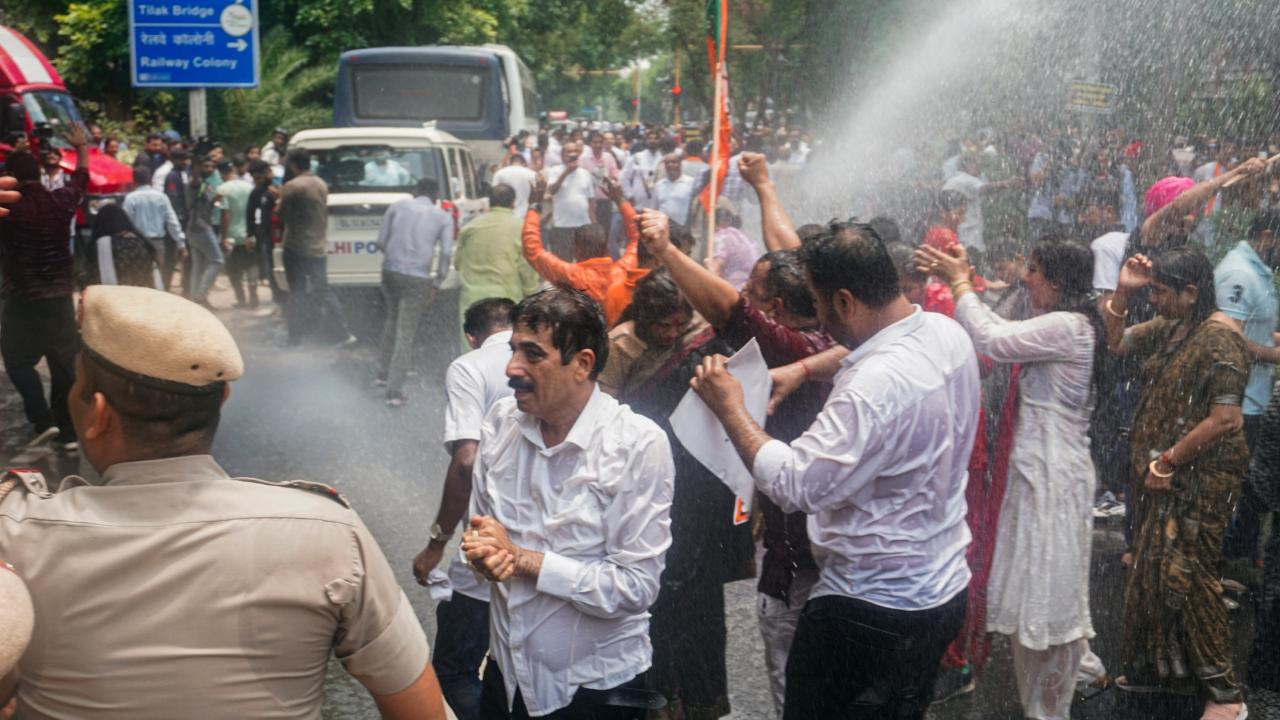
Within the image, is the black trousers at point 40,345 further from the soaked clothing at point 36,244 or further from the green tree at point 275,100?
the green tree at point 275,100

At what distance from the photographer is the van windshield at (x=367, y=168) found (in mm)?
13508

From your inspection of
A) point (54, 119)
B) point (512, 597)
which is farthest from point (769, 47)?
point (512, 597)

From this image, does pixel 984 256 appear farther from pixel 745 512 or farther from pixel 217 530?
pixel 217 530

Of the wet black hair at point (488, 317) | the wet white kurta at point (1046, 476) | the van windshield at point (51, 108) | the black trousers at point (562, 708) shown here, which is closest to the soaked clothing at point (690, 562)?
the wet black hair at point (488, 317)

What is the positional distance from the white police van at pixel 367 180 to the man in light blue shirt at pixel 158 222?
3.56 feet

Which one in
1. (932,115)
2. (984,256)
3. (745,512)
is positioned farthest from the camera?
(932,115)

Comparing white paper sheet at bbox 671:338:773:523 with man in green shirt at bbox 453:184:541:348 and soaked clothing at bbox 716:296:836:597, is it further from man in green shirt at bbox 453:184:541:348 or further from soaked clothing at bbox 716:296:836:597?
man in green shirt at bbox 453:184:541:348

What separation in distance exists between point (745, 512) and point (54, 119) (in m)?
16.1

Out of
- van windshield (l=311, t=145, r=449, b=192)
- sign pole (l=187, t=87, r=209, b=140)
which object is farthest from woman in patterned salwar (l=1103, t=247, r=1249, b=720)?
sign pole (l=187, t=87, r=209, b=140)

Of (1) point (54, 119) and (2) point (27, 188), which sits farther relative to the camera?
(1) point (54, 119)

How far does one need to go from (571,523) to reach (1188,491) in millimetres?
2944

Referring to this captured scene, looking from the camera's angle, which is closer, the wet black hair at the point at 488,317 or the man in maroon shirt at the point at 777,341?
the man in maroon shirt at the point at 777,341

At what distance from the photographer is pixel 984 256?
12.3 metres

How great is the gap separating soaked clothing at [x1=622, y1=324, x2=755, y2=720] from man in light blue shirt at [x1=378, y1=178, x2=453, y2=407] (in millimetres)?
6259
